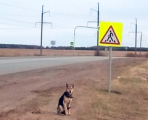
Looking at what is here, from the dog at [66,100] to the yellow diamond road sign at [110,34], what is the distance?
586cm

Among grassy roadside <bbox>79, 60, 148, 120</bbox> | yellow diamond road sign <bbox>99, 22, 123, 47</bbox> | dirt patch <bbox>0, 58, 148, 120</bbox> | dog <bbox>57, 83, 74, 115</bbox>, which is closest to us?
dog <bbox>57, 83, 74, 115</bbox>

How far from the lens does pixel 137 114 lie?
14242mm

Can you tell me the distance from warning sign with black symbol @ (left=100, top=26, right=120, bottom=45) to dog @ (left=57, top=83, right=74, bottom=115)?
595 centimetres

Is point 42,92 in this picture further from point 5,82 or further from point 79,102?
point 5,82

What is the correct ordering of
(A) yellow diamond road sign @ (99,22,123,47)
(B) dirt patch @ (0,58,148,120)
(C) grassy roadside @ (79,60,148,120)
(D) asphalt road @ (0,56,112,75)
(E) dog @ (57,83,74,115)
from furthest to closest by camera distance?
(D) asphalt road @ (0,56,112,75)
(A) yellow diamond road sign @ (99,22,123,47)
(C) grassy roadside @ (79,60,148,120)
(B) dirt patch @ (0,58,148,120)
(E) dog @ (57,83,74,115)

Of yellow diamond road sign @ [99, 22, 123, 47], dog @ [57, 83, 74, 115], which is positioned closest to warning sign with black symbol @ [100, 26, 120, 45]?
yellow diamond road sign @ [99, 22, 123, 47]

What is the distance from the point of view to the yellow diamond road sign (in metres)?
18.0

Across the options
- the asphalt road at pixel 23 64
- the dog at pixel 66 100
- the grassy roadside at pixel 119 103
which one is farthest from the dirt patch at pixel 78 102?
the asphalt road at pixel 23 64

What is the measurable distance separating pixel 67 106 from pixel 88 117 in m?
0.64

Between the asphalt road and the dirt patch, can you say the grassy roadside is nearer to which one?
the dirt patch

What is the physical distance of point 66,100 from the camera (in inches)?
484

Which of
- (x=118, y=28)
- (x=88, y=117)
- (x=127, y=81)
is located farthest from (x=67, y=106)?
(x=127, y=81)

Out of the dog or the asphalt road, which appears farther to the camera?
the asphalt road

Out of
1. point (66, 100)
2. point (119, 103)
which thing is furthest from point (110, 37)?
point (66, 100)
